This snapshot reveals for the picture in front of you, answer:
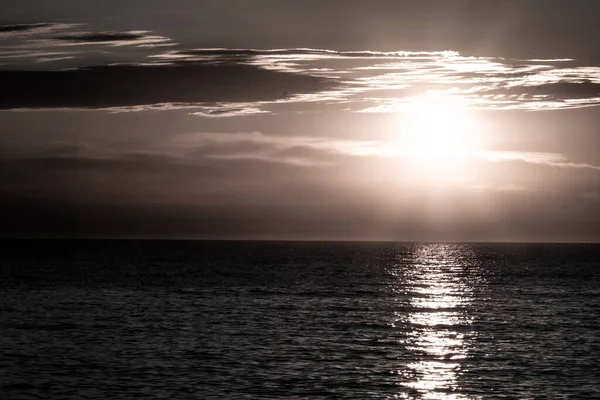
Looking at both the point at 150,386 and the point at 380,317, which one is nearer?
the point at 150,386

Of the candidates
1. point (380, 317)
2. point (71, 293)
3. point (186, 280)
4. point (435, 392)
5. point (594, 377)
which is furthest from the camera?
point (186, 280)

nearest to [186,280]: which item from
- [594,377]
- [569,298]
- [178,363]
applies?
[569,298]

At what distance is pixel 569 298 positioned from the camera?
9725cm

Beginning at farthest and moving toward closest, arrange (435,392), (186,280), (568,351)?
(186,280)
(568,351)
(435,392)

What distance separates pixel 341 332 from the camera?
207 ft

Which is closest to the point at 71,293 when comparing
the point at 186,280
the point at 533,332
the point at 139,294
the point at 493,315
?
the point at 139,294

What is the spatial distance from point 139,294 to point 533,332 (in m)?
47.9

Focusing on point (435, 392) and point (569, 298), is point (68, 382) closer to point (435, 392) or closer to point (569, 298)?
point (435, 392)

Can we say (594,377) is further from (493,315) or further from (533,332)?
(493,315)

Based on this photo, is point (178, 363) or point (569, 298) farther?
point (569, 298)

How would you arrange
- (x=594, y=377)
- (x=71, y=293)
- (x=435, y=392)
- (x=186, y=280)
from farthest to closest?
(x=186, y=280) < (x=71, y=293) < (x=594, y=377) < (x=435, y=392)

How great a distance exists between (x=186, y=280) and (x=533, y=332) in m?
68.9

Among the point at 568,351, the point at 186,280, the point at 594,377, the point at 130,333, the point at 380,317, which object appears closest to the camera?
the point at 594,377

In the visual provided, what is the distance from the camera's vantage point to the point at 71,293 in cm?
9619
